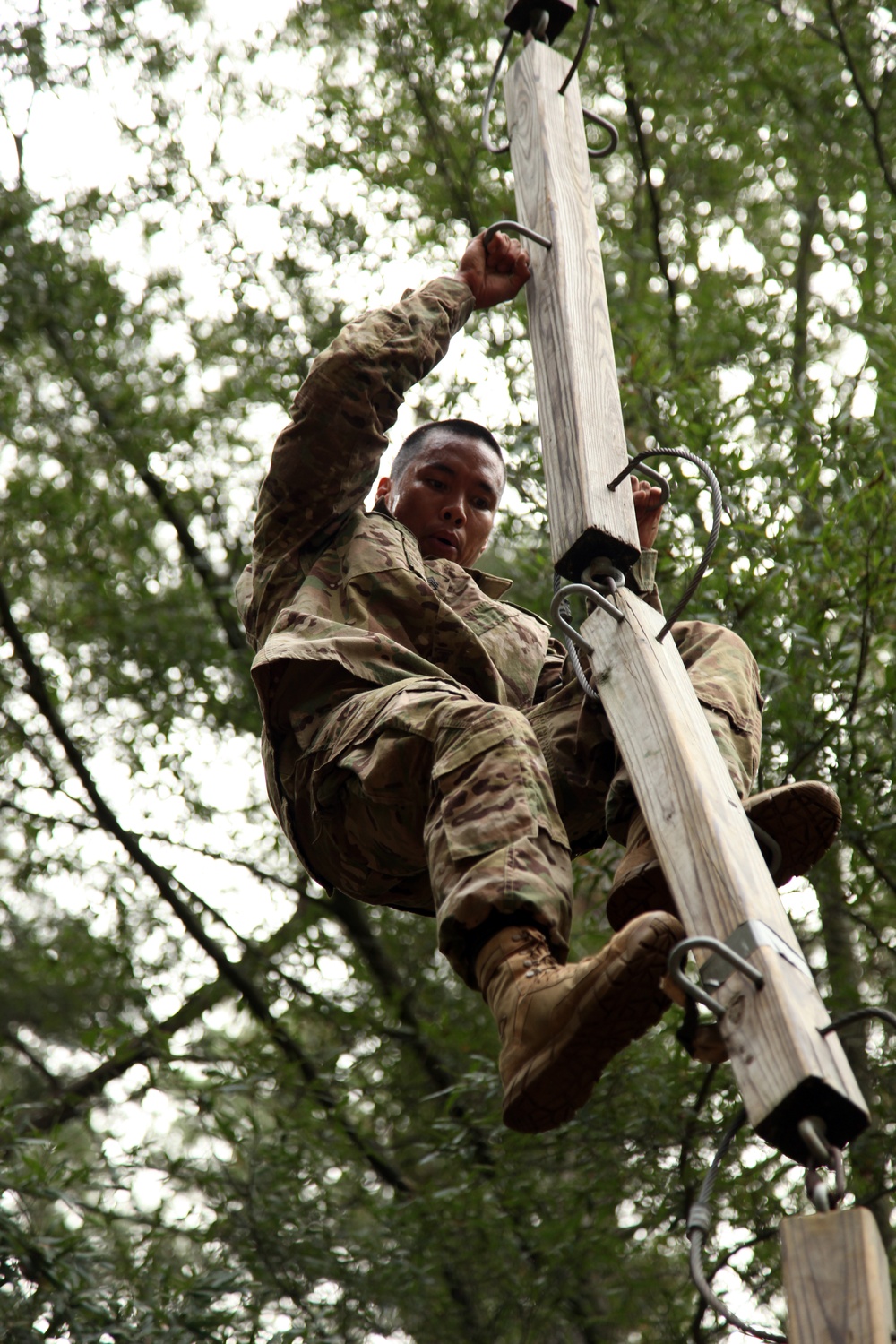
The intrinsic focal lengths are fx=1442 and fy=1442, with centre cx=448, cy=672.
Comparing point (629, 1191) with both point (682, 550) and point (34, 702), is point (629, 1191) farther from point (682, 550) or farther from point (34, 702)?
point (34, 702)

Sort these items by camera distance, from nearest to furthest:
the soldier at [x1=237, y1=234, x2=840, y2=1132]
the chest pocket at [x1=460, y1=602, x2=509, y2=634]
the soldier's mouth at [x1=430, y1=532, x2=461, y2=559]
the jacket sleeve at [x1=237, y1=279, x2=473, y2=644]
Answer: the soldier at [x1=237, y1=234, x2=840, y2=1132] < the jacket sleeve at [x1=237, y1=279, x2=473, y2=644] < the chest pocket at [x1=460, y1=602, x2=509, y2=634] < the soldier's mouth at [x1=430, y1=532, x2=461, y2=559]

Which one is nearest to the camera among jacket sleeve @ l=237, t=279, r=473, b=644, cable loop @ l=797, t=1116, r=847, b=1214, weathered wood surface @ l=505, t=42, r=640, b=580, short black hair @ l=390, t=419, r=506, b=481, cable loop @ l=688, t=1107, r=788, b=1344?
cable loop @ l=797, t=1116, r=847, b=1214

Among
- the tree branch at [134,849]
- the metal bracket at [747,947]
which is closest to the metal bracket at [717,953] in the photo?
the metal bracket at [747,947]

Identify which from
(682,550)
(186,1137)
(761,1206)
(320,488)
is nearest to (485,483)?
(320,488)

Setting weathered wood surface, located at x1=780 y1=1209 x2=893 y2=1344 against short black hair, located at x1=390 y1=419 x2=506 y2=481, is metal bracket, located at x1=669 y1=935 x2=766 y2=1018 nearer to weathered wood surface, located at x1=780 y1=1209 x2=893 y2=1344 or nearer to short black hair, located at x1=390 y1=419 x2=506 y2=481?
weathered wood surface, located at x1=780 y1=1209 x2=893 y2=1344

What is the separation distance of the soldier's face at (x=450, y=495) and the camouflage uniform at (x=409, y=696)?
0.55ft

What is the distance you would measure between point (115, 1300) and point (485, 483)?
2.98 metres

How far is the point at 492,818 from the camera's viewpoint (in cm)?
229

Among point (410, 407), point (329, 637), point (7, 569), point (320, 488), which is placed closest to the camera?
point (329, 637)

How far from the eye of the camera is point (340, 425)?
10.1 feet

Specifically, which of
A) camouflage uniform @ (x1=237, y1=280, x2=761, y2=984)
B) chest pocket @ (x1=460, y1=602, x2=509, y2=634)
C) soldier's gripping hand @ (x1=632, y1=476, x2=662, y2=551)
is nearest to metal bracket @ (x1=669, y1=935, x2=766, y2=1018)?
camouflage uniform @ (x1=237, y1=280, x2=761, y2=984)

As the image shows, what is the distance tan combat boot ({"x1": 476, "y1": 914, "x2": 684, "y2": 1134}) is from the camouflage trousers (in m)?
0.14

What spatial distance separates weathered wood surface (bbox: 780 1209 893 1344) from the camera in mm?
1566

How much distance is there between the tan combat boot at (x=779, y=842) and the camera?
234 cm
